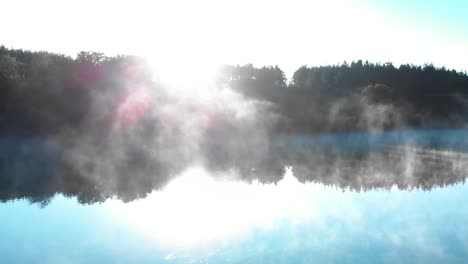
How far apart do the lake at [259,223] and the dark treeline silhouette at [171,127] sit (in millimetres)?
766

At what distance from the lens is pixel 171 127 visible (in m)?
29.5

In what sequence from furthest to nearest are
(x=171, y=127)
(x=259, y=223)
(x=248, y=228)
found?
(x=171, y=127) < (x=259, y=223) < (x=248, y=228)

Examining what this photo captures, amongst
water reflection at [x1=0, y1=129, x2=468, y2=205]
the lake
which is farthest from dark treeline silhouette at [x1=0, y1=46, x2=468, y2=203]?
the lake

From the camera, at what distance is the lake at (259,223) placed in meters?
7.00

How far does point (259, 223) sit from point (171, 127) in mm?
21329

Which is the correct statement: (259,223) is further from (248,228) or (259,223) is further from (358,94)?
(358,94)

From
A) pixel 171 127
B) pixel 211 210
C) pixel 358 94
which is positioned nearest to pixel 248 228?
pixel 211 210

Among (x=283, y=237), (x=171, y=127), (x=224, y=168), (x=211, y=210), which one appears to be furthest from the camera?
(x=171, y=127)

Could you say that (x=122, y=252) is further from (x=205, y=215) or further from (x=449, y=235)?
(x=449, y=235)

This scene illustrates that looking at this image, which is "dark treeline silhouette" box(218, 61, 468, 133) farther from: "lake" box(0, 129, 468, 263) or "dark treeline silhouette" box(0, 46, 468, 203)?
"lake" box(0, 129, 468, 263)

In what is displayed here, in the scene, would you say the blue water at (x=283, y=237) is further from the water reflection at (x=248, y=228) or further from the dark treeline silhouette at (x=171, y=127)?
the dark treeline silhouette at (x=171, y=127)

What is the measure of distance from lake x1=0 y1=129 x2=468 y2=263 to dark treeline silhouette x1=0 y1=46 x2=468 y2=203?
2.51 feet

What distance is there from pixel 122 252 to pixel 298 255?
10.3ft

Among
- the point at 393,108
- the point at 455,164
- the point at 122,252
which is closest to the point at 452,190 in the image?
the point at 455,164
